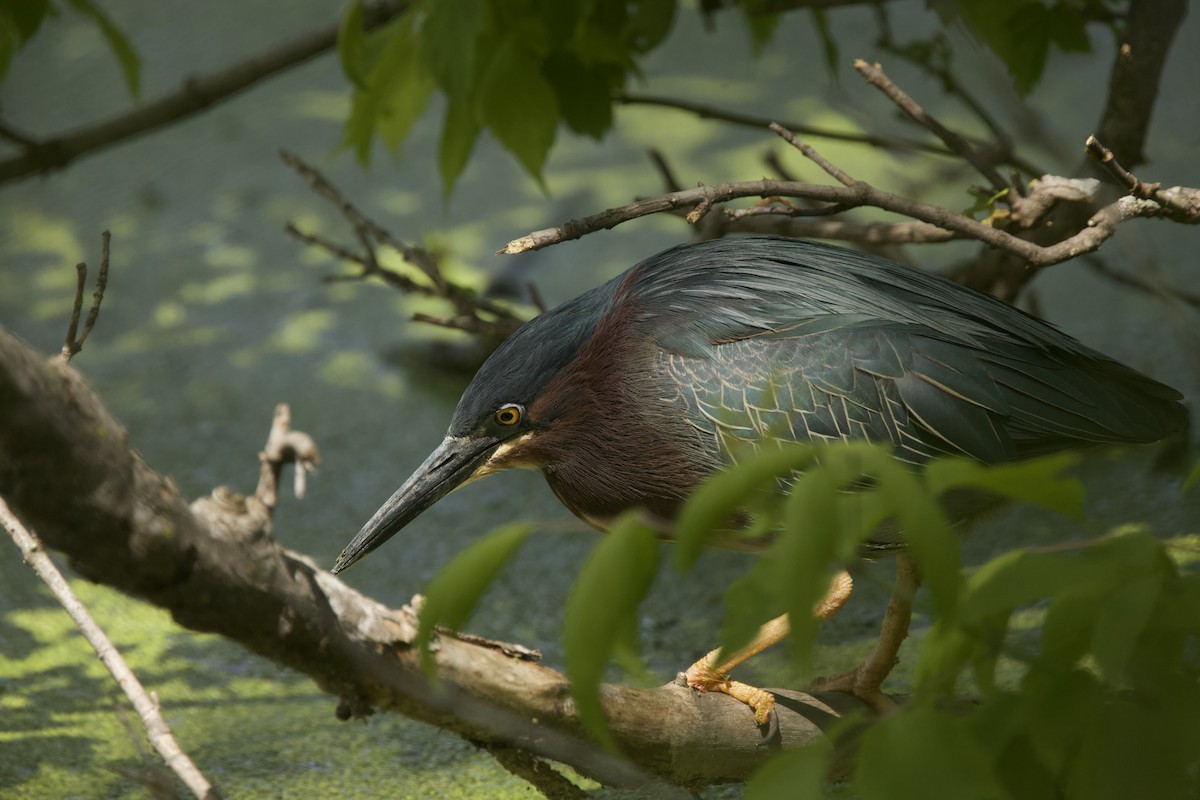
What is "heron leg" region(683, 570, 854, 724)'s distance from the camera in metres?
1.33

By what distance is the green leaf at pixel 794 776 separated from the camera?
0.59 metres

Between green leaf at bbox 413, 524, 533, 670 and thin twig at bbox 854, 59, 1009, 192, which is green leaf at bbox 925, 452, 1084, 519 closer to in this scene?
green leaf at bbox 413, 524, 533, 670

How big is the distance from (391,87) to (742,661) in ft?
3.38

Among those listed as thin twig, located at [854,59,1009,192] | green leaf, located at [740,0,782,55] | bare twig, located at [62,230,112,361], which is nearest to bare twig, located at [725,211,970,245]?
thin twig, located at [854,59,1009,192]

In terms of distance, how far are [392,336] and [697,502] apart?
2381 millimetres

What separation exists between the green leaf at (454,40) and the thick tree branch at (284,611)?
1.99 ft

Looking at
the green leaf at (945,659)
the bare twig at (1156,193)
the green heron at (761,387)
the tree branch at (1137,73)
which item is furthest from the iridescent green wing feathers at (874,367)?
the green leaf at (945,659)

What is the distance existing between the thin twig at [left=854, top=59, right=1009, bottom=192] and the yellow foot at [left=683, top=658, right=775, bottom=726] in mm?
685

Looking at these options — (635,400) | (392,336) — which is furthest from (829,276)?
(392,336)

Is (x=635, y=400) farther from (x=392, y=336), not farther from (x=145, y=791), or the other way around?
(x=392, y=336)

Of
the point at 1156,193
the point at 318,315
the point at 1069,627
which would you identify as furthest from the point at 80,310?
the point at 318,315

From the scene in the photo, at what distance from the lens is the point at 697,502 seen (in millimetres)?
571

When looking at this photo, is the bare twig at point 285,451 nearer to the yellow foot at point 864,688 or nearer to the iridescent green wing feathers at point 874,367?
the iridescent green wing feathers at point 874,367

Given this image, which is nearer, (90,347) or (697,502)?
(697,502)
